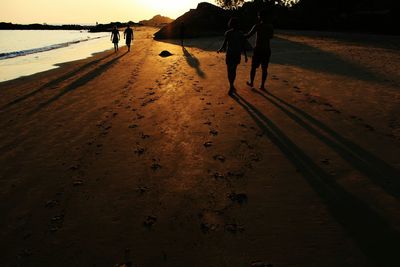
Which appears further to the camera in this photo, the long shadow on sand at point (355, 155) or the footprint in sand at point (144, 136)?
the footprint in sand at point (144, 136)

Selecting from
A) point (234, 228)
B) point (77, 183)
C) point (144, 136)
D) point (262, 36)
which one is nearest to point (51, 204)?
point (77, 183)

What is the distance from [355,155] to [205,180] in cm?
242

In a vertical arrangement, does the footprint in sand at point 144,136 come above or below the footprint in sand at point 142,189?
above

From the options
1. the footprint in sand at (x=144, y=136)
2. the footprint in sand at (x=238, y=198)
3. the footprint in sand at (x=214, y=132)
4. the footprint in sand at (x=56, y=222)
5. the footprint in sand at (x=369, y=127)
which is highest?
the footprint in sand at (x=369, y=127)

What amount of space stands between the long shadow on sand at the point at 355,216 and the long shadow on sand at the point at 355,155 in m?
0.55

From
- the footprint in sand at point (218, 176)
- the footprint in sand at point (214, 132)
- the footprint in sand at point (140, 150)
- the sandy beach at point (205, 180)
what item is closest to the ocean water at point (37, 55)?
the sandy beach at point (205, 180)

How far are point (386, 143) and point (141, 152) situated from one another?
4111 mm

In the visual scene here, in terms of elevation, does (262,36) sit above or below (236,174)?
above

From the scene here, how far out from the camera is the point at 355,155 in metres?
5.02

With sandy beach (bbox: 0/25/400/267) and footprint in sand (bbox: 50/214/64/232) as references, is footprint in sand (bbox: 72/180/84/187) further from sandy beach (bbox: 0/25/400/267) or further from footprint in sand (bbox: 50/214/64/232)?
footprint in sand (bbox: 50/214/64/232)

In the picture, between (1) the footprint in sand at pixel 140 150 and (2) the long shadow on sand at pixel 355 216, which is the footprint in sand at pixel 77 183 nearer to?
(1) the footprint in sand at pixel 140 150

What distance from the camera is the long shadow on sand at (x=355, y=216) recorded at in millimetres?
2916

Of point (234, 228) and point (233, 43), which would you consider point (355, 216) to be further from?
point (233, 43)

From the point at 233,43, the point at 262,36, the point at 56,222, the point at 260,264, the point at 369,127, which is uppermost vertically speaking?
the point at 262,36
